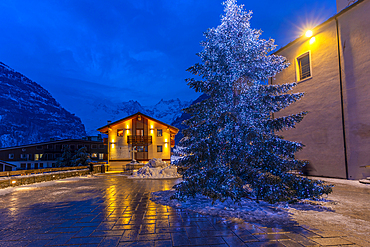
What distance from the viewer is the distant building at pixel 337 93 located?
11.3 m

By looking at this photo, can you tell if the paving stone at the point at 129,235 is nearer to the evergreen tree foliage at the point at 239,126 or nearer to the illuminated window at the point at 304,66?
the evergreen tree foliage at the point at 239,126

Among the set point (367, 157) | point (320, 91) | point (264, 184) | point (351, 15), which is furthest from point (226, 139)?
point (351, 15)

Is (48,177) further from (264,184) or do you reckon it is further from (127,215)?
(264,184)

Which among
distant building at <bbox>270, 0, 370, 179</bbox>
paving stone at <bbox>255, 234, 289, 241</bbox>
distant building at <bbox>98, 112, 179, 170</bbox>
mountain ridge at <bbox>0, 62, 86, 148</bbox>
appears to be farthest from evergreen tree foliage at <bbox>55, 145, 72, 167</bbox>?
mountain ridge at <bbox>0, 62, 86, 148</bbox>

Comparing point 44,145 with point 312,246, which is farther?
point 44,145

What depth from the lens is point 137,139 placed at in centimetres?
3027

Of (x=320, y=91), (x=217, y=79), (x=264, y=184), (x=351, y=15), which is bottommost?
(x=264, y=184)

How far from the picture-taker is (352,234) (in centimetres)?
380

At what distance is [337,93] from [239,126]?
1002cm

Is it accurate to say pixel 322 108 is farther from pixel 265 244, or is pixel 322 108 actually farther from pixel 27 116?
pixel 27 116

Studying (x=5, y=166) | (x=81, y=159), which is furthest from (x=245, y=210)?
(x=5, y=166)

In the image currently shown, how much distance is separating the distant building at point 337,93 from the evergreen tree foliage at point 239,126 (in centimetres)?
807

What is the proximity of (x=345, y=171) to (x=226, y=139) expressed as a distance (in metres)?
10.2

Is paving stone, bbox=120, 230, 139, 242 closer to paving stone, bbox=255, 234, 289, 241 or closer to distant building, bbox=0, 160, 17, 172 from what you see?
paving stone, bbox=255, 234, 289, 241
